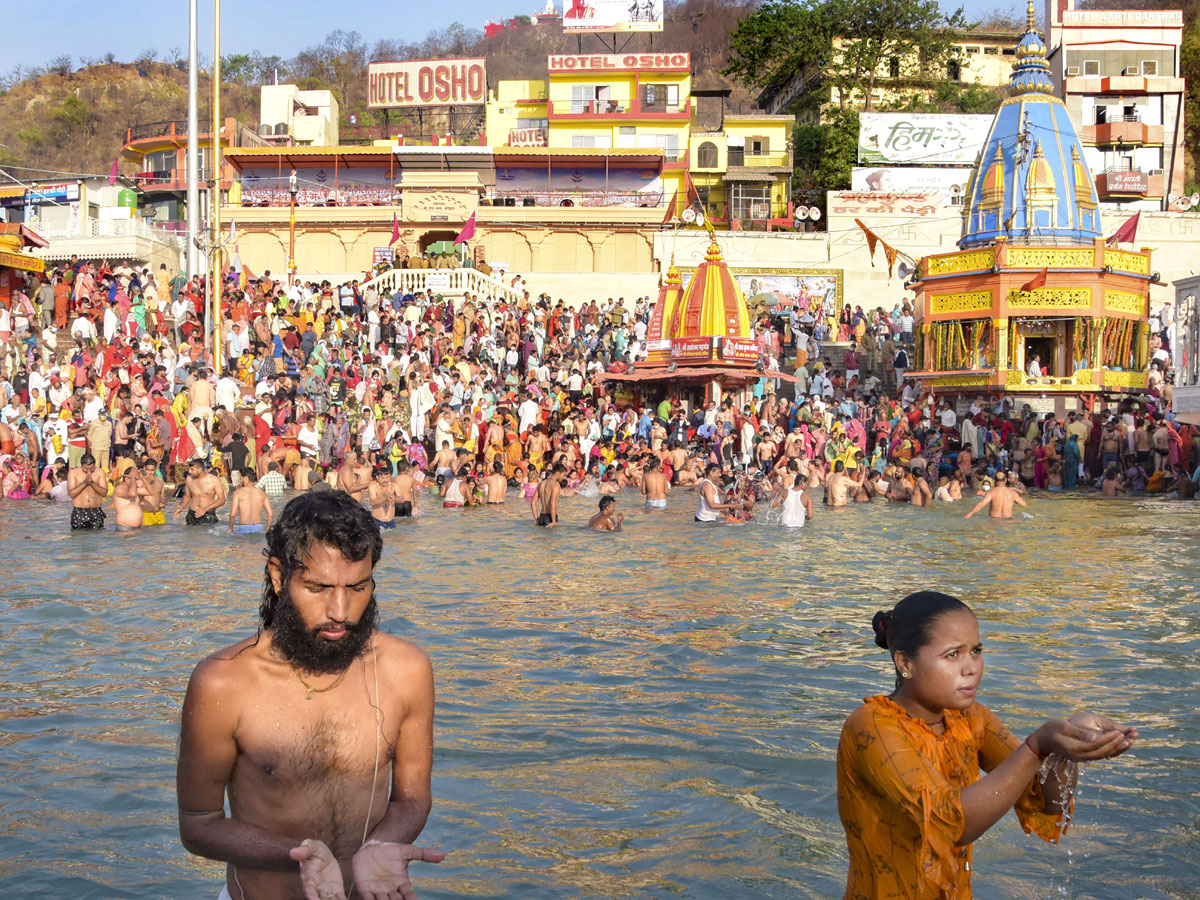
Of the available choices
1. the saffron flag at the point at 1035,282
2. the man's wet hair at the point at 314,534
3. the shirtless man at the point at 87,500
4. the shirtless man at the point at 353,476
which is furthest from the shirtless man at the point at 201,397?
the man's wet hair at the point at 314,534

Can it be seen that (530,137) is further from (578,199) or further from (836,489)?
(836,489)

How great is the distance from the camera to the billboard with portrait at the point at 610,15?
169ft

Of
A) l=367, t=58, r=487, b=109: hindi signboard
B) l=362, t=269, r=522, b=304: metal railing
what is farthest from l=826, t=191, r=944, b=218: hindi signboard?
l=367, t=58, r=487, b=109: hindi signboard

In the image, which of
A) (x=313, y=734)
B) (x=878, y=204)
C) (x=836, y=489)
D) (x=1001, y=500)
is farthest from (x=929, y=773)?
(x=878, y=204)

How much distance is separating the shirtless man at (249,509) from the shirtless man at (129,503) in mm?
1298

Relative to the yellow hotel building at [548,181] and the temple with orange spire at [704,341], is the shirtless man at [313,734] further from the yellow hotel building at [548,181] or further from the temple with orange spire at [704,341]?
the yellow hotel building at [548,181]

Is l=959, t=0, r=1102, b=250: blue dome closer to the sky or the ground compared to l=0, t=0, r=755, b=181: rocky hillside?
closer to the ground

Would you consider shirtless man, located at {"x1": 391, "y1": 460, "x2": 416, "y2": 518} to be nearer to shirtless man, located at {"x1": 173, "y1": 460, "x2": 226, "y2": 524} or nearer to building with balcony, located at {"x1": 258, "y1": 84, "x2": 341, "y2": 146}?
shirtless man, located at {"x1": 173, "y1": 460, "x2": 226, "y2": 524}

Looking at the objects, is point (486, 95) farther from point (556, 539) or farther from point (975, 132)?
point (556, 539)

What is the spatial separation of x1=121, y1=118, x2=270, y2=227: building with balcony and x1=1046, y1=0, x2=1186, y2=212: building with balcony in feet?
104

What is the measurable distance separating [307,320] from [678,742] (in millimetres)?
22337

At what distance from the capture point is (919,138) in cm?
4425

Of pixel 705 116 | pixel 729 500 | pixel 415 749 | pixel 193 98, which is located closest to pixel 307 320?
pixel 193 98

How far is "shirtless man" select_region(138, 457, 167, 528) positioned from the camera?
15086 millimetres
